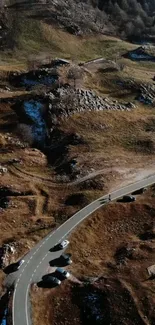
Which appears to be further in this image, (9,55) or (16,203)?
(9,55)

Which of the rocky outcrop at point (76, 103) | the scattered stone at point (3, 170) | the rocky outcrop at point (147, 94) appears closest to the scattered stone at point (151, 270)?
the scattered stone at point (3, 170)

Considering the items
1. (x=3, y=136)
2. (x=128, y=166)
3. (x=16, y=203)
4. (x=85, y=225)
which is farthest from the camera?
(x=3, y=136)

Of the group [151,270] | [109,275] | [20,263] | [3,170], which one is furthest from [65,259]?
[3,170]

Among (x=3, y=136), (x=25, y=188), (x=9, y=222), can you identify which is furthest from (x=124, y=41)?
(x=9, y=222)

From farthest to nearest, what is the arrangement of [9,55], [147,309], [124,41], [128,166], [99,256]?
[124,41] < [9,55] < [128,166] < [99,256] < [147,309]

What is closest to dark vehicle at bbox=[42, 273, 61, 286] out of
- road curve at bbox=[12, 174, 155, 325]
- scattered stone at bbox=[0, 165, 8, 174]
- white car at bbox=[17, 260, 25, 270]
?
road curve at bbox=[12, 174, 155, 325]

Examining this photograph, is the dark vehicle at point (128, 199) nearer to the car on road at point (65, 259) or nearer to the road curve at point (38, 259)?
the road curve at point (38, 259)

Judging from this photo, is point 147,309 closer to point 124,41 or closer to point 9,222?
point 9,222
